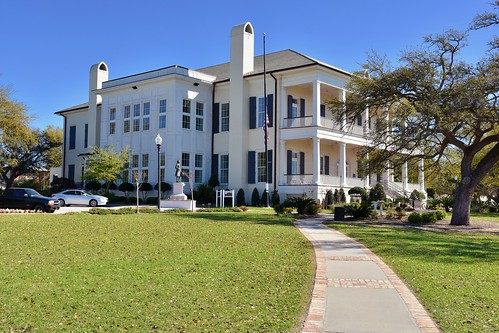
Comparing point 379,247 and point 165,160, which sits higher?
point 165,160

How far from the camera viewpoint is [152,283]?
7.77 meters

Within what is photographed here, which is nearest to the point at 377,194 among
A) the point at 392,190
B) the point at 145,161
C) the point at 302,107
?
the point at 392,190

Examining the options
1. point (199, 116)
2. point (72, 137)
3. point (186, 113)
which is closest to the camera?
point (186, 113)

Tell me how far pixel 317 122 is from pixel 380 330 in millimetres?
29332

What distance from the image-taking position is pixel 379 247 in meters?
12.9

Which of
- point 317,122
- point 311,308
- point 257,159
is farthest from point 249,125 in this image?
point 311,308

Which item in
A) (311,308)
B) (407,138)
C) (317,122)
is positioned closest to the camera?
(311,308)

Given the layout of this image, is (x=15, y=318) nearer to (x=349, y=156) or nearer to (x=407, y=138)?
(x=407, y=138)

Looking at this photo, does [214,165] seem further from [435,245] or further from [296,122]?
[435,245]

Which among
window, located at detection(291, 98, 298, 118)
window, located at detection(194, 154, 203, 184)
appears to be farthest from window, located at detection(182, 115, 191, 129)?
window, located at detection(291, 98, 298, 118)

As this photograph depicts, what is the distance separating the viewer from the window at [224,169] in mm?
38312

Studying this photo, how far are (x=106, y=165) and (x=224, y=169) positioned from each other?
8995 millimetres

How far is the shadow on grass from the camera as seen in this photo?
11.6 m

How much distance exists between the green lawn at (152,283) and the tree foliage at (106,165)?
23549 mm
